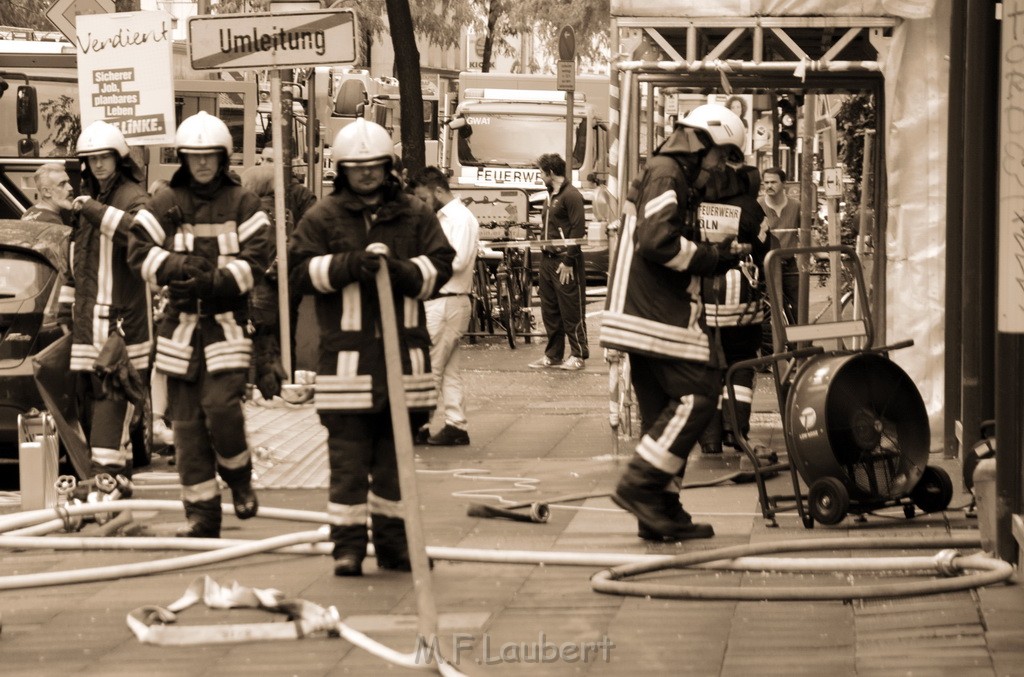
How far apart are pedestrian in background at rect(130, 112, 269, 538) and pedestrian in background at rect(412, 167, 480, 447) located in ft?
12.2

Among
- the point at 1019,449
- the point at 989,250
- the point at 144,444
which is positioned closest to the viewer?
the point at 1019,449

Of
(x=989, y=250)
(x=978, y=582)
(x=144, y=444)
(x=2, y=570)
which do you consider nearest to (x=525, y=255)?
(x=144, y=444)

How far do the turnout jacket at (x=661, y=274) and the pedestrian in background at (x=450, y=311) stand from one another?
3986mm

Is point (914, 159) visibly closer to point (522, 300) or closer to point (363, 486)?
point (363, 486)

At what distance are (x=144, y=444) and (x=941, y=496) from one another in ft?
17.0

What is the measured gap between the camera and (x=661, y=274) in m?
8.32

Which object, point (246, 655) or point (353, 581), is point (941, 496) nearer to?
point (353, 581)

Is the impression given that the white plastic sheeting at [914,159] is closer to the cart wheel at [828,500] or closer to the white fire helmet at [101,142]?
the cart wheel at [828,500]

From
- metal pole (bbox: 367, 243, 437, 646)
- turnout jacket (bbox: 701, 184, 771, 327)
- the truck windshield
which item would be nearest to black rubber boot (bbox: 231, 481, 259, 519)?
metal pole (bbox: 367, 243, 437, 646)

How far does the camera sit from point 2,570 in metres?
7.96

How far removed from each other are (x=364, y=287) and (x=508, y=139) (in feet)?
71.1

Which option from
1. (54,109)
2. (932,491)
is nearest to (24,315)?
(932,491)

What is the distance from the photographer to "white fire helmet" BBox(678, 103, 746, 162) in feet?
27.9

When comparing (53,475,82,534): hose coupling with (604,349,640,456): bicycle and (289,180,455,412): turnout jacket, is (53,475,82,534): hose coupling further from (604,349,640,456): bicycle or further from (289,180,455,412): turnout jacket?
(604,349,640,456): bicycle
